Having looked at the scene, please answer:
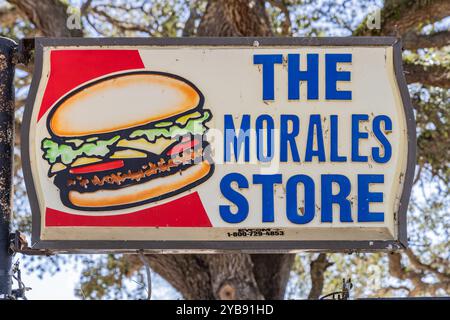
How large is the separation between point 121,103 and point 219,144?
574 mm

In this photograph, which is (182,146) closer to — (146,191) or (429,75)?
(146,191)

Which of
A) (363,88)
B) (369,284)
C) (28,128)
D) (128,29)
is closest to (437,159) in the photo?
(369,284)

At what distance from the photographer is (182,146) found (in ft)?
13.8

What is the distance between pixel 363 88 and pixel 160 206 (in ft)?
4.08

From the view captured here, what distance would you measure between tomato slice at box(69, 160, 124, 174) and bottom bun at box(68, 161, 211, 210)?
0.37ft

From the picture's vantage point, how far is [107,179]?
4.19 m

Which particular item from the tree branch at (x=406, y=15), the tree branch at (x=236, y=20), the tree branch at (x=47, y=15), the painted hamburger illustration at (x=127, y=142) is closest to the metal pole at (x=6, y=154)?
the painted hamburger illustration at (x=127, y=142)

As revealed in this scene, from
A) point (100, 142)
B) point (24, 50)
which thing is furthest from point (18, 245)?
point (24, 50)

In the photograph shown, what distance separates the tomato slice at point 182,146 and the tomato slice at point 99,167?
0.27 metres

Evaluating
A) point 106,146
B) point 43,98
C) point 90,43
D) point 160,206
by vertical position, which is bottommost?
point 160,206

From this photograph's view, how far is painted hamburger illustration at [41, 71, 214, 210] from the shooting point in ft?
13.7
